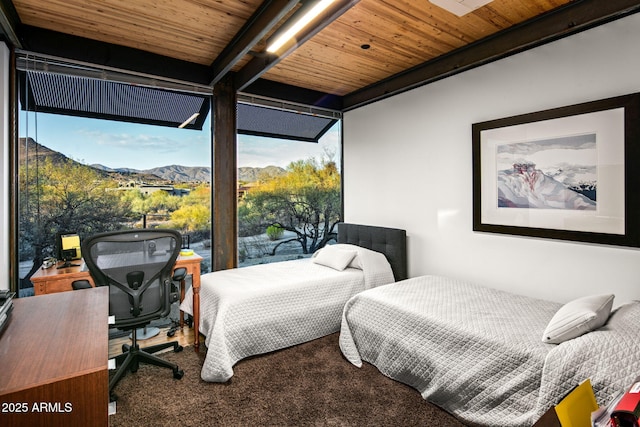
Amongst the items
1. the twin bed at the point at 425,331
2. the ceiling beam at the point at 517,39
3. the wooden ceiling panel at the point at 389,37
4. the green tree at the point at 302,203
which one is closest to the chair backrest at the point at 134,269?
the twin bed at the point at 425,331

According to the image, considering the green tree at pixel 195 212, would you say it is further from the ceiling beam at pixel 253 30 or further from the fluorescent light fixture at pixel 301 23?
the fluorescent light fixture at pixel 301 23

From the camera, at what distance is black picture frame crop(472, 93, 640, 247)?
2246 millimetres

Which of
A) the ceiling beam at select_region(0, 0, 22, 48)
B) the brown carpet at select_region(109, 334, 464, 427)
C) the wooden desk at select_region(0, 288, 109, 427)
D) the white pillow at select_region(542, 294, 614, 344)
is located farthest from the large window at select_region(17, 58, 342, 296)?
the white pillow at select_region(542, 294, 614, 344)

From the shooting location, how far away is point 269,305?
2.80 meters

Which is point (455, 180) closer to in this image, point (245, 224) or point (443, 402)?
point (443, 402)

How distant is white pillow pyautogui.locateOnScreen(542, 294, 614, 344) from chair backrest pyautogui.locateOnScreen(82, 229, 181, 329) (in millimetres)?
2447

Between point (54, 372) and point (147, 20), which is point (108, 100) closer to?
point (147, 20)

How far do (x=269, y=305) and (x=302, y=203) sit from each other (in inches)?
75.2

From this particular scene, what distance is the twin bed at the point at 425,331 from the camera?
1.64 m

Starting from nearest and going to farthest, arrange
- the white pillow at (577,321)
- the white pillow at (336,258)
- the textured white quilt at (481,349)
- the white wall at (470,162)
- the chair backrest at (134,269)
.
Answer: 1. the textured white quilt at (481,349)
2. the white pillow at (577,321)
3. the chair backrest at (134,269)
4. the white wall at (470,162)
5. the white pillow at (336,258)

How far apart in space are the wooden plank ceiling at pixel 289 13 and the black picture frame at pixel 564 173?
71 centimetres

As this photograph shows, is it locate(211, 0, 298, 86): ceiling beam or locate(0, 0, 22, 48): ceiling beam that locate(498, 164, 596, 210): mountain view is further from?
locate(0, 0, 22, 48): ceiling beam

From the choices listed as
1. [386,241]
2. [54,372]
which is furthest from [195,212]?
[54,372]

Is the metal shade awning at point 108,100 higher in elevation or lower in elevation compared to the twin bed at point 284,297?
higher
